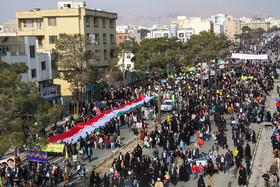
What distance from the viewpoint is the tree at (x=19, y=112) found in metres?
15.1

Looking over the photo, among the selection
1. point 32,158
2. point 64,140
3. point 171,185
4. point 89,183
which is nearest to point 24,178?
point 32,158

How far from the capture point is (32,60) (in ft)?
109

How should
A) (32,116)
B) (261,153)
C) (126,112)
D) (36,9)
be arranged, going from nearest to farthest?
(32,116), (261,153), (126,112), (36,9)

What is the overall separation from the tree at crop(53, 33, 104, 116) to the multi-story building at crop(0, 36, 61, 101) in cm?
179

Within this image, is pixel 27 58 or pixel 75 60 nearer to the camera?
pixel 27 58

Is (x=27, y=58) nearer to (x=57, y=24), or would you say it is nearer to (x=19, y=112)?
(x=57, y=24)

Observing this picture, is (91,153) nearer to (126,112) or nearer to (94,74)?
(126,112)

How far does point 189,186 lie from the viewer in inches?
709

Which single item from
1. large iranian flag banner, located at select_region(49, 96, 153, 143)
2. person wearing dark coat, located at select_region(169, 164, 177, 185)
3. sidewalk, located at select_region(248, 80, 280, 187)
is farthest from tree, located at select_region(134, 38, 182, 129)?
person wearing dark coat, located at select_region(169, 164, 177, 185)

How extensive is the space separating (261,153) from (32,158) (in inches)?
566

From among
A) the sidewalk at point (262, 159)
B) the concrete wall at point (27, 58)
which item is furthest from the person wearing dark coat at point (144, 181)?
the concrete wall at point (27, 58)

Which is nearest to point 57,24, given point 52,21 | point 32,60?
point 52,21

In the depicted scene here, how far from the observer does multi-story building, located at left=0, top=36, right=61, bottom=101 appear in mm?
31795

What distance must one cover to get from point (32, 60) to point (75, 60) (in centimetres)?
411
